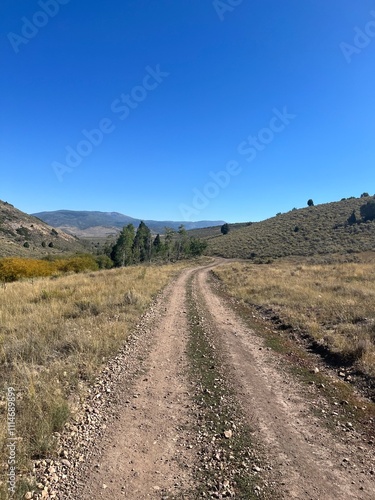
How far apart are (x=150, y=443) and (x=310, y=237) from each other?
73.0m

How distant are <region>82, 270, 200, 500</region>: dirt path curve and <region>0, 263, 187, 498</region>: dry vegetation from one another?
985 millimetres

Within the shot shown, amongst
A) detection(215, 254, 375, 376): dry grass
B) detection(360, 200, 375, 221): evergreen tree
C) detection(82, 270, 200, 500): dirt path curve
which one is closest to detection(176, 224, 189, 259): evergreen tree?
detection(360, 200, 375, 221): evergreen tree

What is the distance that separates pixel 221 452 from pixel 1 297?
1647cm

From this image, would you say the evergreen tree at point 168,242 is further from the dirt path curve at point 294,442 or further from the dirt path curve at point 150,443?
the dirt path curve at point 150,443

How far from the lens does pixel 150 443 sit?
4.73 metres

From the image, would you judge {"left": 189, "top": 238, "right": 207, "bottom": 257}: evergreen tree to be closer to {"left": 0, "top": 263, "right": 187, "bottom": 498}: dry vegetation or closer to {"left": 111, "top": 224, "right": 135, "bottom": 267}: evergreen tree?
{"left": 111, "top": 224, "right": 135, "bottom": 267}: evergreen tree

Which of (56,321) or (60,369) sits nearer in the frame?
(60,369)

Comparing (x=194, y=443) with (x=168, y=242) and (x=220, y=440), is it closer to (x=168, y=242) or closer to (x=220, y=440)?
(x=220, y=440)

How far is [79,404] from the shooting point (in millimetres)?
5812

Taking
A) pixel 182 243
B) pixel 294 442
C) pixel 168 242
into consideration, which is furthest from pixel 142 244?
pixel 294 442

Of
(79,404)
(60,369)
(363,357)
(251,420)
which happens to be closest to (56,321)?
(60,369)

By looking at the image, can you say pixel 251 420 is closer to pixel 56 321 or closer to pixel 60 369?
pixel 60 369

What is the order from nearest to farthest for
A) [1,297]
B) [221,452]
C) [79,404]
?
1. [221,452]
2. [79,404]
3. [1,297]

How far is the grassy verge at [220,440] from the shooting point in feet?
12.7
